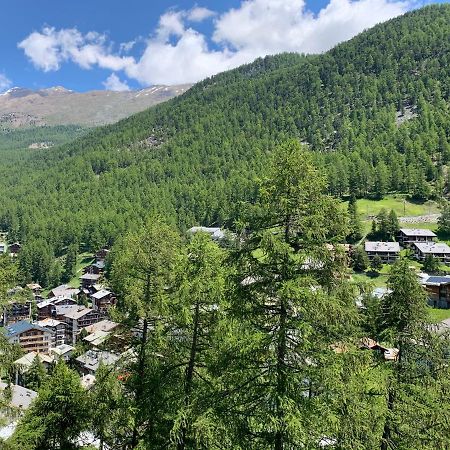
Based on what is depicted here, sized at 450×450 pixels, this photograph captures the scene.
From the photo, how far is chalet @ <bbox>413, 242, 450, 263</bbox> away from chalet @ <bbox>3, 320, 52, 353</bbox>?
7365 centimetres

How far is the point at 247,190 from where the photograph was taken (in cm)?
14338

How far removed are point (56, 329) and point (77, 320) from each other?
4.33 meters

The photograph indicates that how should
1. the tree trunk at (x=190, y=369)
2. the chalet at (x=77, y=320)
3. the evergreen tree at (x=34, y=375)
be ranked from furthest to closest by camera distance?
1. the chalet at (x=77, y=320)
2. the evergreen tree at (x=34, y=375)
3. the tree trunk at (x=190, y=369)

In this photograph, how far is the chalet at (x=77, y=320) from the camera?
86.4 m

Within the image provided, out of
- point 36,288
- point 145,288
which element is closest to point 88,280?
point 36,288

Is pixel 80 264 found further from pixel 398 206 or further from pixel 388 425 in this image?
pixel 388 425

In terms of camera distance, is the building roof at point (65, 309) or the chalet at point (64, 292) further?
the chalet at point (64, 292)

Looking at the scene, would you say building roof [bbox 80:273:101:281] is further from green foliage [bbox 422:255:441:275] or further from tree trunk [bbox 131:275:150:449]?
tree trunk [bbox 131:275:150:449]

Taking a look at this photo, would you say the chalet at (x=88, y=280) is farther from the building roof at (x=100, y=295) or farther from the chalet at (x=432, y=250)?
the chalet at (x=432, y=250)

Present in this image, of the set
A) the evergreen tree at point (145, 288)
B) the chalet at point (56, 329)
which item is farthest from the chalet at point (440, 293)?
the chalet at point (56, 329)

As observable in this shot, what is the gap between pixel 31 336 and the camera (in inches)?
2992

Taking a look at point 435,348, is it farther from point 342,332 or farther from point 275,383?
point 275,383

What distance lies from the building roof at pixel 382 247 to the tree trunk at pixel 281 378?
77993 millimetres

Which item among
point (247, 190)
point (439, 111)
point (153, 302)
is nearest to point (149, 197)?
point (247, 190)
